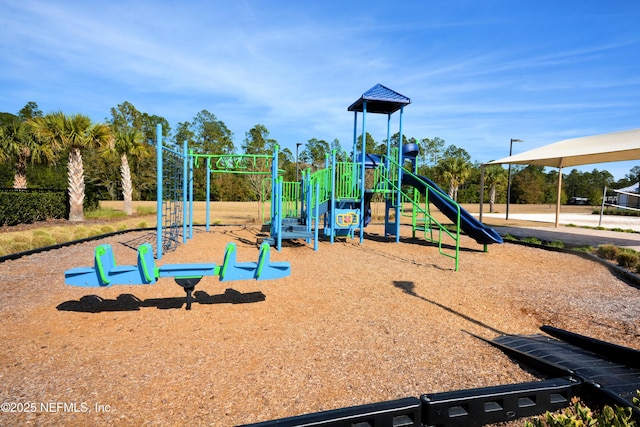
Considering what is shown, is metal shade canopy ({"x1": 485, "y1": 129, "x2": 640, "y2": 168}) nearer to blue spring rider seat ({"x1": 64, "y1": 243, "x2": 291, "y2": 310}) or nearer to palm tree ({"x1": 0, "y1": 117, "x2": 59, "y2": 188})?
blue spring rider seat ({"x1": 64, "y1": 243, "x2": 291, "y2": 310})

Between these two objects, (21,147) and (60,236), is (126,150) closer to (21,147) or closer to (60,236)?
(21,147)

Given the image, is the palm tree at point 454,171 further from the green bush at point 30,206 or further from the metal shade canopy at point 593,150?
the green bush at point 30,206

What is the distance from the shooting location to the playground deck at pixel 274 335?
283 cm

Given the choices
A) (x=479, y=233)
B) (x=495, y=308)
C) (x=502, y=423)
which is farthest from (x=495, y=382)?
(x=479, y=233)

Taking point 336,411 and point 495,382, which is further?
point 495,382

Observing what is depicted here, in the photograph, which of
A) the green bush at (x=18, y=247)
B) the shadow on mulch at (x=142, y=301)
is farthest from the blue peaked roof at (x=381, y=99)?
the green bush at (x=18, y=247)

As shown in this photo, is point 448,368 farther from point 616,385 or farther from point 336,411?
point 336,411

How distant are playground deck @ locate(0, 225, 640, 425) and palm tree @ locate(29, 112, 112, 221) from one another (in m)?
10.6

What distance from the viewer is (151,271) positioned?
4.40m

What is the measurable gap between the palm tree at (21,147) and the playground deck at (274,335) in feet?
45.0

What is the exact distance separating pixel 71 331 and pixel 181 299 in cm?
148

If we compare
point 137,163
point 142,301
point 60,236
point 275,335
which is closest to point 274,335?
point 275,335

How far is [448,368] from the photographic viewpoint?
3.37 meters

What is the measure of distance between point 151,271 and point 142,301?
3.81 feet
